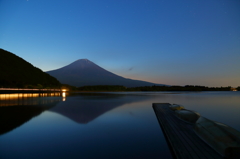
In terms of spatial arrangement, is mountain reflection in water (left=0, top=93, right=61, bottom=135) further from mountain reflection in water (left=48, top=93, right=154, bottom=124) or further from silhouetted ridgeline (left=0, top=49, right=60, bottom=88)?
silhouetted ridgeline (left=0, top=49, right=60, bottom=88)

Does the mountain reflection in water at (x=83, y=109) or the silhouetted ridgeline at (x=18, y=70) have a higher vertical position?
the silhouetted ridgeline at (x=18, y=70)

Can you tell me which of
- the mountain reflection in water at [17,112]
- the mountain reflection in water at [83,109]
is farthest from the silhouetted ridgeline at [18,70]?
the mountain reflection in water at [83,109]

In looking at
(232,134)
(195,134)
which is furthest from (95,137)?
(232,134)

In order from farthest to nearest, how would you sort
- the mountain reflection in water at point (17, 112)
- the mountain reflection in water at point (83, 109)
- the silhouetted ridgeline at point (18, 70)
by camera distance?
1. the silhouetted ridgeline at point (18, 70)
2. the mountain reflection in water at point (83, 109)
3. the mountain reflection in water at point (17, 112)

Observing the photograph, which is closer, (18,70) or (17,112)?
(17,112)

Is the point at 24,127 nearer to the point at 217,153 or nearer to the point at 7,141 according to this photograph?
the point at 7,141

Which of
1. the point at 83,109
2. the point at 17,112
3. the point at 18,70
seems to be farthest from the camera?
the point at 18,70

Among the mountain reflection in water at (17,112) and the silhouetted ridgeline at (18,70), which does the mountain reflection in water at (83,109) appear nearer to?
the mountain reflection in water at (17,112)

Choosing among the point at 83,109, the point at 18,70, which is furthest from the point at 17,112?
the point at 18,70

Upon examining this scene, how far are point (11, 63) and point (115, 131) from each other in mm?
125092

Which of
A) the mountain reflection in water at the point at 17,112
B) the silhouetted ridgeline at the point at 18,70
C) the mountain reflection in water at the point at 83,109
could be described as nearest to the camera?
the mountain reflection in water at the point at 17,112

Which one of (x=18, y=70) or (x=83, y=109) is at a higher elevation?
(x=18, y=70)

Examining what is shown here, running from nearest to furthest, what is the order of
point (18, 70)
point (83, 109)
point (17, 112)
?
point (17, 112), point (83, 109), point (18, 70)

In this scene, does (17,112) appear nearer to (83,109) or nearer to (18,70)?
(83,109)
